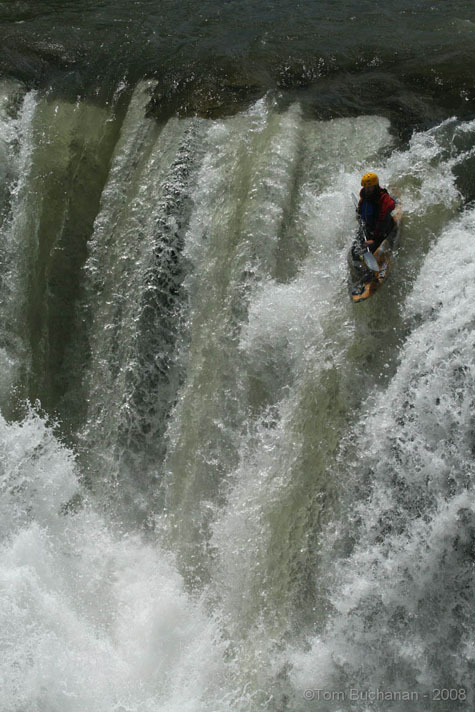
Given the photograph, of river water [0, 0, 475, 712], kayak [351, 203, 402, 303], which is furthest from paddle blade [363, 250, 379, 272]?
river water [0, 0, 475, 712]

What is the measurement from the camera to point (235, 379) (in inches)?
281

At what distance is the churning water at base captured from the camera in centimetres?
595

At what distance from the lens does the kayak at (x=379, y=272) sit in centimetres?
693

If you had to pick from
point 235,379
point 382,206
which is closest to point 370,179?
point 382,206

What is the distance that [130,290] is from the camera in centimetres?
780

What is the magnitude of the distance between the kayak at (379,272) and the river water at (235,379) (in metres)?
0.11

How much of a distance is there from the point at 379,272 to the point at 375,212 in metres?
0.64

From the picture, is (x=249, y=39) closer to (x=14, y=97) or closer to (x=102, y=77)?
(x=102, y=77)

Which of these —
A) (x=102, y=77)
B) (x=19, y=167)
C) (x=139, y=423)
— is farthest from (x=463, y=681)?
(x=102, y=77)

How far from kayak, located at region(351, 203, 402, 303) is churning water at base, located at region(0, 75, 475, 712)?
0.42 ft

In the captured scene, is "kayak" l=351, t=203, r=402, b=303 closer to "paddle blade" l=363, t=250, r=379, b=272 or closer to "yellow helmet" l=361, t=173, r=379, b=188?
"paddle blade" l=363, t=250, r=379, b=272

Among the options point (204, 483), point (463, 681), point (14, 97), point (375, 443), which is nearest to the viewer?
point (463, 681)

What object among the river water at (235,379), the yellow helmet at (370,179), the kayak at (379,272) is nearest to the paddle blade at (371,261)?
the kayak at (379,272)

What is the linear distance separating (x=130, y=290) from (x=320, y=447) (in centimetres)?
294
